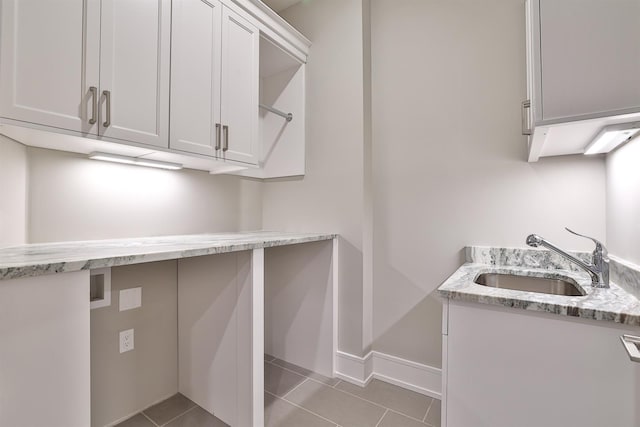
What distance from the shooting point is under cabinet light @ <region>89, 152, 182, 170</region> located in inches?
58.7

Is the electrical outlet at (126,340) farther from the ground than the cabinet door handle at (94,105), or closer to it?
closer to it

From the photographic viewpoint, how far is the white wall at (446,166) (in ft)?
5.43

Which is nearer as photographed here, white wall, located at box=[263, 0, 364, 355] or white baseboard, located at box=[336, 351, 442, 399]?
white baseboard, located at box=[336, 351, 442, 399]

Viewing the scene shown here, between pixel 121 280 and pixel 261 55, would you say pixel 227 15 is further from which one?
pixel 121 280

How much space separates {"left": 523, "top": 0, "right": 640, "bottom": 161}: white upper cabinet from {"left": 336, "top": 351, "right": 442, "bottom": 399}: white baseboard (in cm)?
160

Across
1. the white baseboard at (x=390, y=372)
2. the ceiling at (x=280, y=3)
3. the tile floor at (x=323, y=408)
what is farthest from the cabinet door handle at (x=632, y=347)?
the ceiling at (x=280, y=3)

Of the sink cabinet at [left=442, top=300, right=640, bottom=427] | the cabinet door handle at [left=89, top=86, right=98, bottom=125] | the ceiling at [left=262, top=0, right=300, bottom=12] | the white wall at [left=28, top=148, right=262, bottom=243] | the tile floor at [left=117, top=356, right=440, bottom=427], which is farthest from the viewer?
the ceiling at [left=262, top=0, right=300, bottom=12]

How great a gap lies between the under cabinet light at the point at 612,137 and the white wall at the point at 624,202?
0.10ft

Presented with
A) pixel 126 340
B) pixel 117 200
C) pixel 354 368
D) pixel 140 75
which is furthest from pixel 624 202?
pixel 126 340

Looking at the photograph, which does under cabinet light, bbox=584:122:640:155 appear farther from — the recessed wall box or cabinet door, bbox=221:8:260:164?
the recessed wall box

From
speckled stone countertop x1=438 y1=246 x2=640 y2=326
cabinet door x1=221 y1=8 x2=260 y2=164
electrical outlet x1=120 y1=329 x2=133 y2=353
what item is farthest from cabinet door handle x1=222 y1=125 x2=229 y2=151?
speckled stone countertop x1=438 y1=246 x2=640 y2=326

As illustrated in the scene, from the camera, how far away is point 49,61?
1.10m

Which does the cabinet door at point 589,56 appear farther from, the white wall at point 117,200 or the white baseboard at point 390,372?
the white wall at point 117,200

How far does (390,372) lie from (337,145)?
1.65 meters
